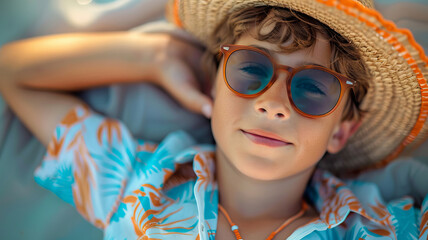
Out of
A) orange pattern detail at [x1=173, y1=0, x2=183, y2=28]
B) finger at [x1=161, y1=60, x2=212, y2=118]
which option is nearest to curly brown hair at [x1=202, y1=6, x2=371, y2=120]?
orange pattern detail at [x1=173, y1=0, x2=183, y2=28]

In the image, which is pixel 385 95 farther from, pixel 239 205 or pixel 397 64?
pixel 239 205

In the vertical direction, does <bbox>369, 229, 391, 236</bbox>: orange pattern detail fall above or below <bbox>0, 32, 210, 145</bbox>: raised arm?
below

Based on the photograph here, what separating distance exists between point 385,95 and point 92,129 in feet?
4.09

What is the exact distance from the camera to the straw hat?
114 centimetres

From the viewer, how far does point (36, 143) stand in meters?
1.86

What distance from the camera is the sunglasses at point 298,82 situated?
1.31 metres

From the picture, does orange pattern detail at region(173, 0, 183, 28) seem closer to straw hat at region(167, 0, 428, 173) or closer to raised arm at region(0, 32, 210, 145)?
straw hat at region(167, 0, 428, 173)

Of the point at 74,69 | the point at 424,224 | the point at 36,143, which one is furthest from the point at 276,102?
the point at 36,143

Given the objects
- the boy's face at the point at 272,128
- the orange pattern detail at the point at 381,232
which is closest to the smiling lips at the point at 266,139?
the boy's face at the point at 272,128

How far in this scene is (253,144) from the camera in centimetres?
138

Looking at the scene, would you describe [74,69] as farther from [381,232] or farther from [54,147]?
[381,232]

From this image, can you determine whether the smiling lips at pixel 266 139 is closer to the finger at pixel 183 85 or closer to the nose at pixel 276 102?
the nose at pixel 276 102

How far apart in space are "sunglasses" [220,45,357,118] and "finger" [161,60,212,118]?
1.27 ft

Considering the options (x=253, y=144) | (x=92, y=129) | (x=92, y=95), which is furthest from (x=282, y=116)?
(x=92, y=95)
